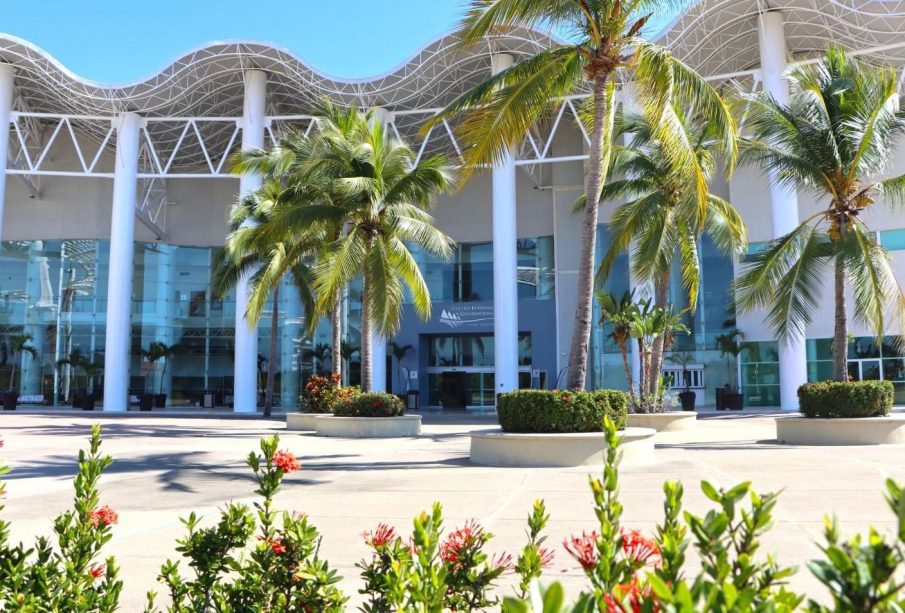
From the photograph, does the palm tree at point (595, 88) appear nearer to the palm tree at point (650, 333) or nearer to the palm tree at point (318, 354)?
the palm tree at point (650, 333)

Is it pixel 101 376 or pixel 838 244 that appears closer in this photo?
pixel 838 244

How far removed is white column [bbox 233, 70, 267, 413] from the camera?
108ft

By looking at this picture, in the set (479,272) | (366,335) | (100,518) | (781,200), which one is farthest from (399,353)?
(100,518)

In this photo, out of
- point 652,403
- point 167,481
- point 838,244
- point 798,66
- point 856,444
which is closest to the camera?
point 167,481

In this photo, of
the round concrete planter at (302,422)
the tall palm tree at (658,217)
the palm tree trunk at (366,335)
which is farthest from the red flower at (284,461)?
the round concrete planter at (302,422)

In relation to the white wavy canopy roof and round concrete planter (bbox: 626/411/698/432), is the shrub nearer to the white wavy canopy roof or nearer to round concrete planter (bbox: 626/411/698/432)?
round concrete planter (bbox: 626/411/698/432)

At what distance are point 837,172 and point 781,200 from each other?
13158mm

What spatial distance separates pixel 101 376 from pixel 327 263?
31081 millimetres

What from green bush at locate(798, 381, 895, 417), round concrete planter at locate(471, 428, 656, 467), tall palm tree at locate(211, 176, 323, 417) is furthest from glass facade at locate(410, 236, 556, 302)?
round concrete planter at locate(471, 428, 656, 467)

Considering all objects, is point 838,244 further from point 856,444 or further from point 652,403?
point 652,403

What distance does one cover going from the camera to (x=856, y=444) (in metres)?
14.1

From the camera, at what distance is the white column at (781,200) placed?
2756 centimetres

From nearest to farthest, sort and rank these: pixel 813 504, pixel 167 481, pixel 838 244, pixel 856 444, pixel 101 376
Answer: pixel 813 504
pixel 167 481
pixel 856 444
pixel 838 244
pixel 101 376

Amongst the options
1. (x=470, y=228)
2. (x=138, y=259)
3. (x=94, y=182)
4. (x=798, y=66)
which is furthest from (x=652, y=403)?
(x=94, y=182)
